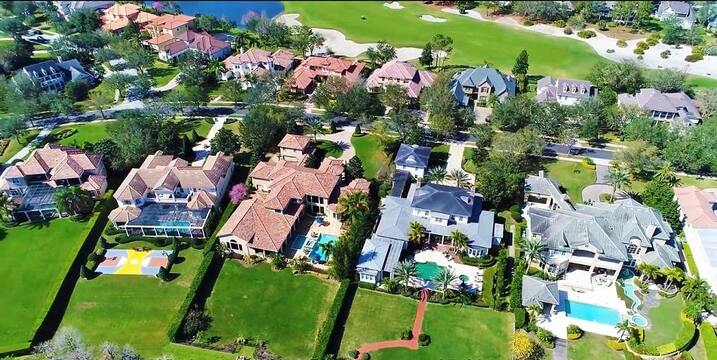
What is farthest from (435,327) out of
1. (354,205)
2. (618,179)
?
(618,179)

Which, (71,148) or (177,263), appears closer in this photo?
(177,263)

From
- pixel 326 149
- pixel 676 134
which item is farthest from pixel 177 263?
pixel 676 134

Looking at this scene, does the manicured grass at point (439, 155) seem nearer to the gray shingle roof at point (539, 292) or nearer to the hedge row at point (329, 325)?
the gray shingle roof at point (539, 292)

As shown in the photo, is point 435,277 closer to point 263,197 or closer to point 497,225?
point 497,225

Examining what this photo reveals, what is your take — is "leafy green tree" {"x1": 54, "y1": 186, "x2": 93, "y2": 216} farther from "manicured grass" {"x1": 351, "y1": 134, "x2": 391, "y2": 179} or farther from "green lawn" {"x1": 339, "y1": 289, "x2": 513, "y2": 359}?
"green lawn" {"x1": 339, "y1": 289, "x2": 513, "y2": 359}

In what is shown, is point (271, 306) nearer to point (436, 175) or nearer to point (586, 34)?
point (436, 175)

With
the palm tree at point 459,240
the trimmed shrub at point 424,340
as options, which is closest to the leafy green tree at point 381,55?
the palm tree at point 459,240

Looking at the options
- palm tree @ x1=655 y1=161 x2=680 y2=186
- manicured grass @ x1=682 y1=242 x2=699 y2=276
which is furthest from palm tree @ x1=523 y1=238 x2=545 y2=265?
palm tree @ x1=655 y1=161 x2=680 y2=186
